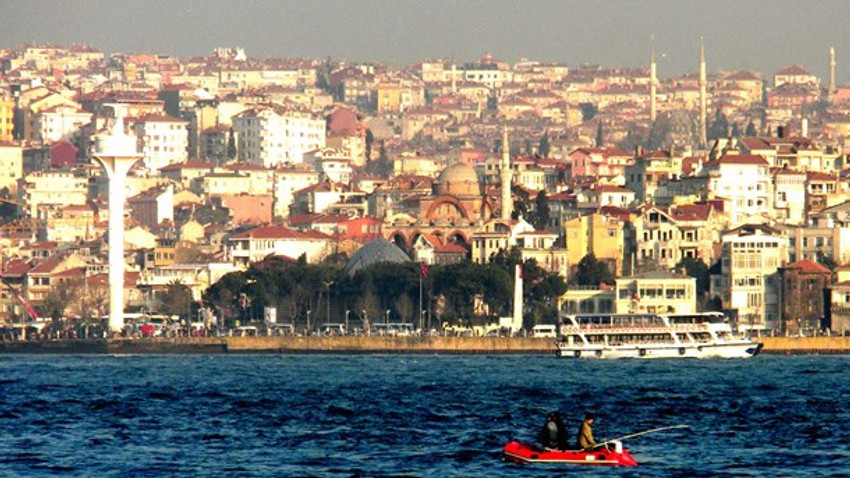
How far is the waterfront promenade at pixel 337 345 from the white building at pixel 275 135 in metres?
69.0

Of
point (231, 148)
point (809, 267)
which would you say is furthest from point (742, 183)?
point (231, 148)

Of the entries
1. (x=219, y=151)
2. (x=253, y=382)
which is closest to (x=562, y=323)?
(x=253, y=382)

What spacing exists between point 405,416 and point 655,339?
1220 inches

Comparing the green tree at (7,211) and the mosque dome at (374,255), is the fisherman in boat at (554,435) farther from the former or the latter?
the green tree at (7,211)

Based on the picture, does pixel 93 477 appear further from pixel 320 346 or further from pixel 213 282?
pixel 213 282

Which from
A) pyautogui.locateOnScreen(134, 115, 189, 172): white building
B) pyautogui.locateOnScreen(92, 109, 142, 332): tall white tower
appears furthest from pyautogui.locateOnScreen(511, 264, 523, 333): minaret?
pyautogui.locateOnScreen(134, 115, 189, 172): white building

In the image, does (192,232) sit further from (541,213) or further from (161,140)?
(161,140)

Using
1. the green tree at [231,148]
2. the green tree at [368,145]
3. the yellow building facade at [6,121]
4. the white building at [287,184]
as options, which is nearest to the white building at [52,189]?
the white building at [287,184]

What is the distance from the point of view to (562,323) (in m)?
85.2

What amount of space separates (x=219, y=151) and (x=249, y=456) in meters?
124

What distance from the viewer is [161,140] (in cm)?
16212

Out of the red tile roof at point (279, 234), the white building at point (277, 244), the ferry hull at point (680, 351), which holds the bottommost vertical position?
the ferry hull at point (680, 351)

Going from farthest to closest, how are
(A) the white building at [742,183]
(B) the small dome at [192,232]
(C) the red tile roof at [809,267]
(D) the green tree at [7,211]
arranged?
(D) the green tree at [7,211] → (B) the small dome at [192,232] → (A) the white building at [742,183] → (C) the red tile roof at [809,267]

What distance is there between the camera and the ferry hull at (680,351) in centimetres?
7862
